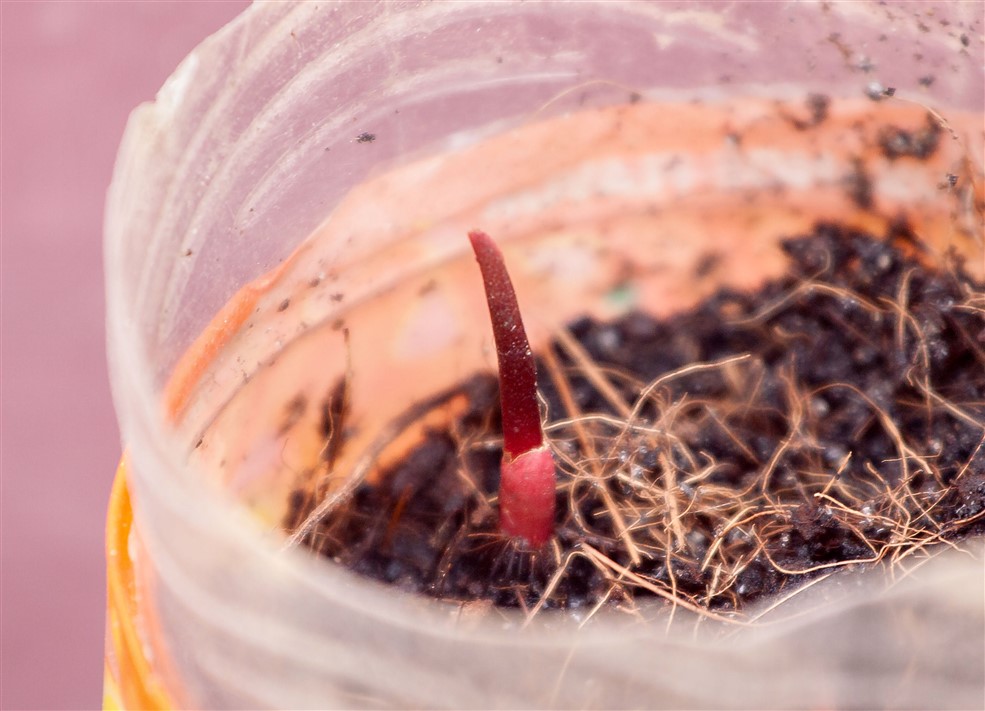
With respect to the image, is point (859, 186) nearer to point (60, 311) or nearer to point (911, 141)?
point (911, 141)

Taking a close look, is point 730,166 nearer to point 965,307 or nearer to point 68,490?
point 965,307

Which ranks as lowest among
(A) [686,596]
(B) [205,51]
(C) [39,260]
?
(A) [686,596]

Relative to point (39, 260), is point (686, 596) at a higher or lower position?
lower

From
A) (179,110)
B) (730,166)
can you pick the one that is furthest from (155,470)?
(730,166)

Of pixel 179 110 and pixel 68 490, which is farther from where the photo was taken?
pixel 68 490

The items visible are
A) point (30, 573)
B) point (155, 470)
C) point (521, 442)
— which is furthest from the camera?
point (30, 573)

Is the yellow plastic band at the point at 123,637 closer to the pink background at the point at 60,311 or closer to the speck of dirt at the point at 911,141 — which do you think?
the pink background at the point at 60,311

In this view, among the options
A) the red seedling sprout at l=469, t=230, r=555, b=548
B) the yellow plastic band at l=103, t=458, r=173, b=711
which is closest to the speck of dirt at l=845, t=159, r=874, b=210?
the red seedling sprout at l=469, t=230, r=555, b=548

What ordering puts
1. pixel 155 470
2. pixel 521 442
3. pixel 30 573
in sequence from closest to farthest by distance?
pixel 155 470 < pixel 521 442 < pixel 30 573
